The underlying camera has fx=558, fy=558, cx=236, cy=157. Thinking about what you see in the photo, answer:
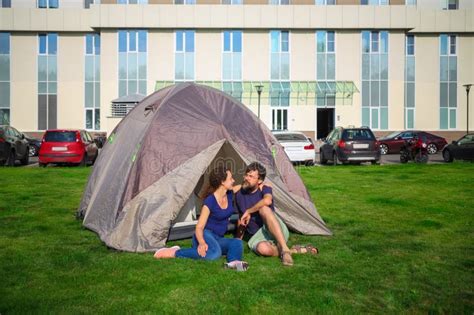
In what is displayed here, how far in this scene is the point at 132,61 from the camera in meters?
38.8

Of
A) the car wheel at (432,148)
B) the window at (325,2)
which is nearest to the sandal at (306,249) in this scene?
the car wheel at (432,148)

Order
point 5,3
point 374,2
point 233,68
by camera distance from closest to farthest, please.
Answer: point 233,68 → point 374,2 → point 5,3

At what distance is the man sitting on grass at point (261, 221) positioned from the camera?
684 cm

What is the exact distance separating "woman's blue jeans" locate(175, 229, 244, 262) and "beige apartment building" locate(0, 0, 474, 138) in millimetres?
31672

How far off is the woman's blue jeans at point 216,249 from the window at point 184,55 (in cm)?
3262

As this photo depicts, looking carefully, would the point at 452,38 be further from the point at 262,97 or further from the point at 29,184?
the point at 29,184

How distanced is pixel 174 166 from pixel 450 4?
39.6 metres

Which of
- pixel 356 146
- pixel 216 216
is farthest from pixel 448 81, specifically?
pixel 216 216

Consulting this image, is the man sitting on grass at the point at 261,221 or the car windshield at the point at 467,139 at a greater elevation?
the car windshield at the point at 467,139

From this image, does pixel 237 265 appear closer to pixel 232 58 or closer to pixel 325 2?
pixel 232 58

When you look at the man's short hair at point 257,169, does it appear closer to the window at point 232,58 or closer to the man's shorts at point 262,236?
the man's shorts at point 262,236

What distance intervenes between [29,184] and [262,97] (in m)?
24.9

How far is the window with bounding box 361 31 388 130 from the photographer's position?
39219 mm

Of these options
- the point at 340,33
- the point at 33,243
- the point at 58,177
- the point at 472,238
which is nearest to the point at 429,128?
the point at 340,33
